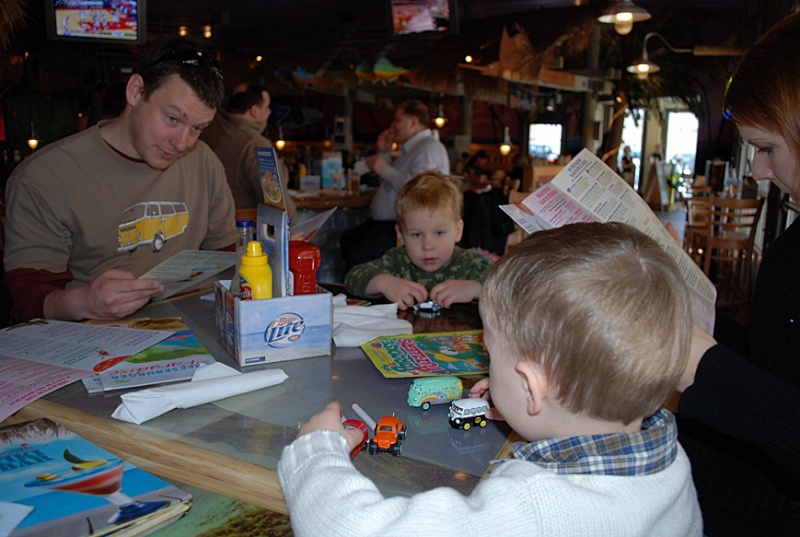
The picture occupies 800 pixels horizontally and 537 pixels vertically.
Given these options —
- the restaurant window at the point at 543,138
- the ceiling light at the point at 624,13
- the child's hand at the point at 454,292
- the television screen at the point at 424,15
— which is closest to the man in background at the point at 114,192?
the child's hand at the point at 454,292

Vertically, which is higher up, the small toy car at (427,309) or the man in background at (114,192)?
the man in background at (114,192)

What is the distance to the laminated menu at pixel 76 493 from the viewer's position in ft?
2.45

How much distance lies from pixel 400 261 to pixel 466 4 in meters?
6.83

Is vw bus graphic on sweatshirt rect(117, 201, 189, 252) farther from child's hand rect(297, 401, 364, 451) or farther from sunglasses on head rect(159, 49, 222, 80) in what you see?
child's hand rect(297, 401, 364, 451)

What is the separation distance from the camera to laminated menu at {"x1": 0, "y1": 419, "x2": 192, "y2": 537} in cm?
75

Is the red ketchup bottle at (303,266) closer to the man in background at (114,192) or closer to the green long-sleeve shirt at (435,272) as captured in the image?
the man in background at (114,192)

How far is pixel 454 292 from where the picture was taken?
70.9 inches

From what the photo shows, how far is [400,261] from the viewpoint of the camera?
2.30 meters

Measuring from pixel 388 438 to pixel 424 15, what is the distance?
5798mm

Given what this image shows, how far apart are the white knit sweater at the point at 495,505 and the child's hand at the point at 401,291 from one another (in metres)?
0.97

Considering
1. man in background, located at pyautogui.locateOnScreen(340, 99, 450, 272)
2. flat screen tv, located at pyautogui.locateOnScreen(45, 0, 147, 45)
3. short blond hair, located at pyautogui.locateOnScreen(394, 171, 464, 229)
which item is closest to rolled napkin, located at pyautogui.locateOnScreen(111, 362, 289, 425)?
short blond hair, located at pyautogui.locateOnScreen(394, 171, 464, 229)

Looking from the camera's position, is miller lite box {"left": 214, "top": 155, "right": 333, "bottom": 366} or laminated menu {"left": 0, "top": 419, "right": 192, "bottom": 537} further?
miller lite box {"left": 214, "top": 155, "right": 333, "bottom": 366}

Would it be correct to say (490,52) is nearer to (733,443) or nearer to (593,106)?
(593,106)

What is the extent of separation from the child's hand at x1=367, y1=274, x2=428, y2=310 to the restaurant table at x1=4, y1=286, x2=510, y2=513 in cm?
49
